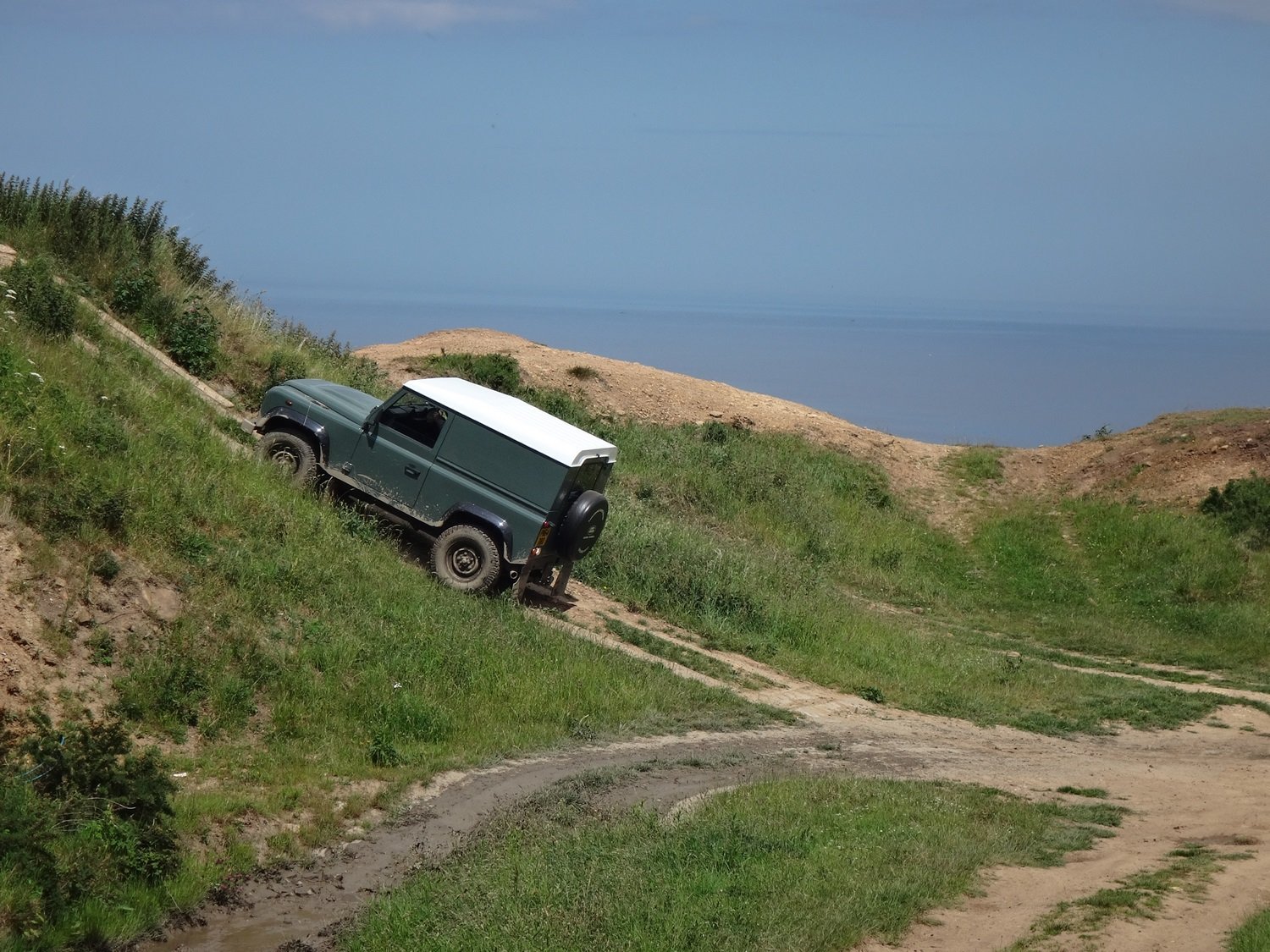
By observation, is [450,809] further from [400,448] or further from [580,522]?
[400,448]

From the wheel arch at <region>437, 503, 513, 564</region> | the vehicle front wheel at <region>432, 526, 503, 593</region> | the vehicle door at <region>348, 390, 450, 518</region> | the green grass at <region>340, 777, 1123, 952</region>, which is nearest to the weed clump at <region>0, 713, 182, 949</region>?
the green grass at <region>340, 777, 1123, 952</region>

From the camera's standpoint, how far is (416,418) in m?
15.9

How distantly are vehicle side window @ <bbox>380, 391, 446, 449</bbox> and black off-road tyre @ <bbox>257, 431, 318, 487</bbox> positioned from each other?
105 cm

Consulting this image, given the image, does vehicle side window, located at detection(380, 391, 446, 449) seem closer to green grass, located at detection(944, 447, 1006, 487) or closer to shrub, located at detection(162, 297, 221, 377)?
shrub, located at detection(162, 297, 221, 377)

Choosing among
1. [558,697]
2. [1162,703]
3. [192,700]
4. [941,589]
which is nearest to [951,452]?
[941,589]

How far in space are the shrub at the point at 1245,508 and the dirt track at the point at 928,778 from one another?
8.88m

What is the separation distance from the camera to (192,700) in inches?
423

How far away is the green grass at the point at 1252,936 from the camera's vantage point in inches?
280

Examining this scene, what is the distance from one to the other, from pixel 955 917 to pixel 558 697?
19.2 feet

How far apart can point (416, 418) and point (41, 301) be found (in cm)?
470

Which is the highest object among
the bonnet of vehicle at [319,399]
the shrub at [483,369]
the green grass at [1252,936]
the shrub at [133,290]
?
the shrub at [483,369]

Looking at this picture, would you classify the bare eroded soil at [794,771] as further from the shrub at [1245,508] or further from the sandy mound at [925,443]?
the sandy mound at [925,443]

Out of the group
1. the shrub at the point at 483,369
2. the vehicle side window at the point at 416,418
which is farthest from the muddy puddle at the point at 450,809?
the shrub at the point at 483,369

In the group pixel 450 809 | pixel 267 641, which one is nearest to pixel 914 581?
pixel 267 641
